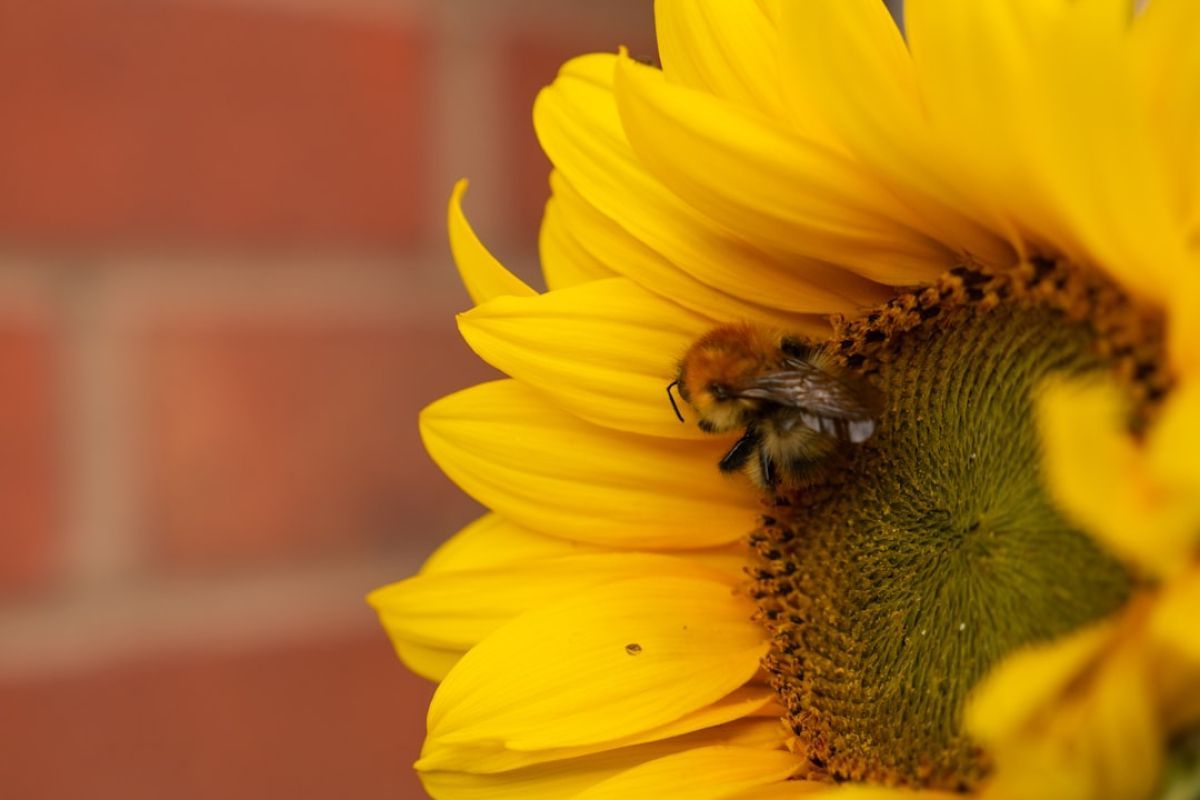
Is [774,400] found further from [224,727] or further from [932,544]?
[224,727]

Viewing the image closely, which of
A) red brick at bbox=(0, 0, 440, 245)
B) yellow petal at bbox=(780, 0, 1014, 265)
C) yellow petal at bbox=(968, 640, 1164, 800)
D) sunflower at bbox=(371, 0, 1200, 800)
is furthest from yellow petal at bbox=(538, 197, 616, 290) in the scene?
red brick at bbox=(0, 0, 440, 245)

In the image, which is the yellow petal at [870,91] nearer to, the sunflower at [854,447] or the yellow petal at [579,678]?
the sunflower at [854,447]

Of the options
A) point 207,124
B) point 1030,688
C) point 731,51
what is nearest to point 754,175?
point 731,51

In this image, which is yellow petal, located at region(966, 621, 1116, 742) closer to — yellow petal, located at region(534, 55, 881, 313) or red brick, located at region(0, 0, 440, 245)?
yellow petal, located at region(534, 55, 881, 313)

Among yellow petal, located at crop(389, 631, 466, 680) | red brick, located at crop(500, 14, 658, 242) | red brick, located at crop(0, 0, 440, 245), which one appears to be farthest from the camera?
red brick, located at crop(500, 14, 658, 242)

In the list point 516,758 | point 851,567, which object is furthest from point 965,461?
point 516,758

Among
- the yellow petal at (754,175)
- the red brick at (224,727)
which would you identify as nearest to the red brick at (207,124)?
the red brick at (224,727)
